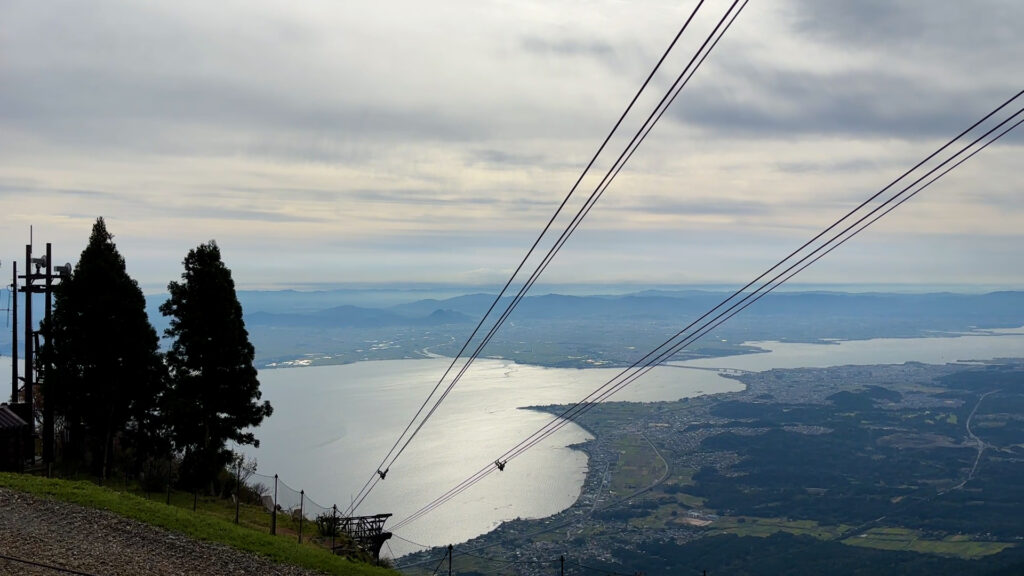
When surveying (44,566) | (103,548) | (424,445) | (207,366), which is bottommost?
(424,445)

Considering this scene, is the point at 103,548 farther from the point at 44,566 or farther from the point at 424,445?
the point at 424,445

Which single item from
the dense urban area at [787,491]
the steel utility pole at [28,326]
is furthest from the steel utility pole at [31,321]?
the dense urban area at [787,491]

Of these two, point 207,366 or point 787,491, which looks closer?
point 207,366

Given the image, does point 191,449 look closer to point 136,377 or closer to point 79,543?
point 136,377

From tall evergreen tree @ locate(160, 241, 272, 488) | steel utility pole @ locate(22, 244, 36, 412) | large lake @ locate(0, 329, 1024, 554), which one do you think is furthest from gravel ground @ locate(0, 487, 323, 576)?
large lake @ locate(0, 329, 1024, 554)

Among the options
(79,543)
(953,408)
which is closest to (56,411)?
(79,543)

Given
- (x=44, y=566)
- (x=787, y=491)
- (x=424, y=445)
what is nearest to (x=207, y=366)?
(x=44, y=566)
